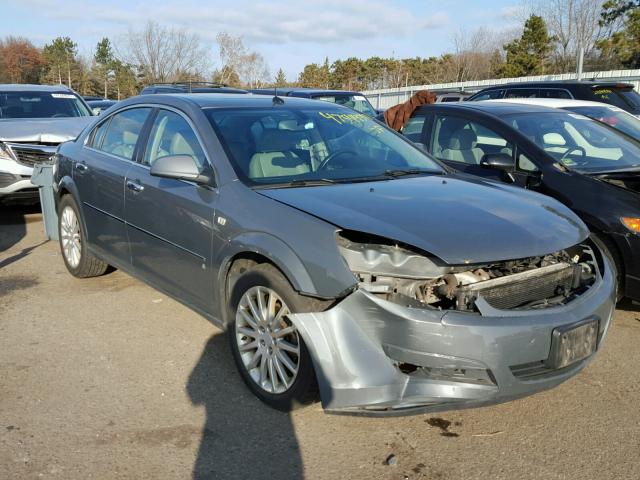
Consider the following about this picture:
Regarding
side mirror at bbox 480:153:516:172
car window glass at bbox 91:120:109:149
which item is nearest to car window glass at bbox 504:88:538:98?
side mirror at bbox 480:153:516:172

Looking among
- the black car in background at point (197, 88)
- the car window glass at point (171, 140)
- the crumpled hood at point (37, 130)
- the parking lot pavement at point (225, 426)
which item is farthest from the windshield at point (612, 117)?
the crumpled hood at point (37, 130)

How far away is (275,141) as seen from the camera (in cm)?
427

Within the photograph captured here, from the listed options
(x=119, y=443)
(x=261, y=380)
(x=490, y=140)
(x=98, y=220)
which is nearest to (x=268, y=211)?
(x=261, y=380)

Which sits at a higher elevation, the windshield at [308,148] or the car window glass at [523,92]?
the car window glass at [523,92]

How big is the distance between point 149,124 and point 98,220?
1.02 m

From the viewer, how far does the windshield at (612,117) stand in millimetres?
7113

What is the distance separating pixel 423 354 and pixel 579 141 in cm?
389

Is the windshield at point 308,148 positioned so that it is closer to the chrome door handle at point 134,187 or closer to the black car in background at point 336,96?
the chrome door handle at point 134,187

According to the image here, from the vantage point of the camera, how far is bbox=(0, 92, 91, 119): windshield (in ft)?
32.4

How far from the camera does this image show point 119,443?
324cm

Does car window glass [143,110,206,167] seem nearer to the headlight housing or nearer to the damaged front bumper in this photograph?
the damaged front bumper

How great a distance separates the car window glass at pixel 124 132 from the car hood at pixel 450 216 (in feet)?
5.72

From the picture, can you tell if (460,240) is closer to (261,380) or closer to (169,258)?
(261,380)

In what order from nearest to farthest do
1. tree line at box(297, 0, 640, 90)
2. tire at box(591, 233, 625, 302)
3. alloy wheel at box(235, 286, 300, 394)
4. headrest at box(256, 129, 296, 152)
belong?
alloy wheel at box(235, 286, 300, 394)
headrest at box(256, 129, 296, 152)
tire at box(591, 233, 625, 302)
tree line at box(297, 0, 640, 90)
